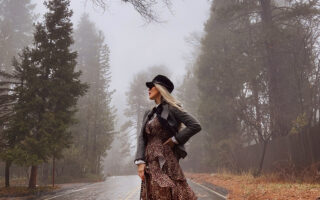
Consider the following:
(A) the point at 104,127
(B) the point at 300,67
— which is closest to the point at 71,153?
(A) the point at 104,127

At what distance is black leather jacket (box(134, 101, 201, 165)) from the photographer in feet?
12.0

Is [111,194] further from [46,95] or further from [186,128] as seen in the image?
[186,128]

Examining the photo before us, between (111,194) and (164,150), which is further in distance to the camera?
(111,194)

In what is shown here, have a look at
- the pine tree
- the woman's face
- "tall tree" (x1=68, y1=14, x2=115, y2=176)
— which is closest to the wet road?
the pine tree

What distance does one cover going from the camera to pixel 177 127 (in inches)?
150

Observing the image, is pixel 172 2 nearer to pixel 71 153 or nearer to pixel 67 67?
pixel 67 67

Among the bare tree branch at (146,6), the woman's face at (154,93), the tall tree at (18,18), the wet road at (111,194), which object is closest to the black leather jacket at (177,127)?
the woman's face at (154,93)

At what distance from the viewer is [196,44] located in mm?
48625

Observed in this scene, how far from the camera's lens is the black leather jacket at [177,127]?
144 inches

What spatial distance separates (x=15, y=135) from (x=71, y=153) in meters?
11.0

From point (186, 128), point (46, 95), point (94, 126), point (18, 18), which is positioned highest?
point (18, 18)

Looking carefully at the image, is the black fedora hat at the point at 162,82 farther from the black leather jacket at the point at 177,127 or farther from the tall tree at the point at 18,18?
the tall tree at the point at 18,18

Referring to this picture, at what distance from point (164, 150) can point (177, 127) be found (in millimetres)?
315

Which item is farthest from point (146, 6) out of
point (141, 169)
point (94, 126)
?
point (94, 126)
